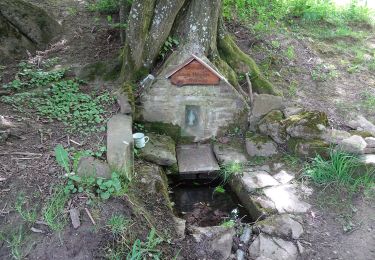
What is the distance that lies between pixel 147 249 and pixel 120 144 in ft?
4.43

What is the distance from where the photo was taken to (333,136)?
5.12 m

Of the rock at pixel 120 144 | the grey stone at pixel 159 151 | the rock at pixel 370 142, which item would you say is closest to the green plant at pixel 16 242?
the rock at pixel 120 144

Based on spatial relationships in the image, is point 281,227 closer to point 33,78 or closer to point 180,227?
point 180,227

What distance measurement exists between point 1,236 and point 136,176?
1.56 m

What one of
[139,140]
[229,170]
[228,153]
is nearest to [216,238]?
[229,170]

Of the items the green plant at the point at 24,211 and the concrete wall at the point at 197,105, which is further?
the concrete wall at the point at 197,105

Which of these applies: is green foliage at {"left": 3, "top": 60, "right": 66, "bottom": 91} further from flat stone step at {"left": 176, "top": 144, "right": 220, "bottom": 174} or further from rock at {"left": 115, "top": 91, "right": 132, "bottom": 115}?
flat stone step at {"left": 176, "top": 144, "right": 220, "bottom": 174}

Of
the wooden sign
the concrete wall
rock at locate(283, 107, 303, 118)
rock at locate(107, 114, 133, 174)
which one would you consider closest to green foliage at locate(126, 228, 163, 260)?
rock at locate(107, 114, 133, 174)

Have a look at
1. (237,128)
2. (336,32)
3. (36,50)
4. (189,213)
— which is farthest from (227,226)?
(336,32)

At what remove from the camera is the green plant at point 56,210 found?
339cm

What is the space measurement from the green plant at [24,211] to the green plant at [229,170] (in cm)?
259

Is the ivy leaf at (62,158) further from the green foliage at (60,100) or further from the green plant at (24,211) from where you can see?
the green foliage at (60,100)

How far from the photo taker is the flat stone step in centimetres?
527

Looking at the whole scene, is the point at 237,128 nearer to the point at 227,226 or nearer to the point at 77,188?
the point at 227,226
